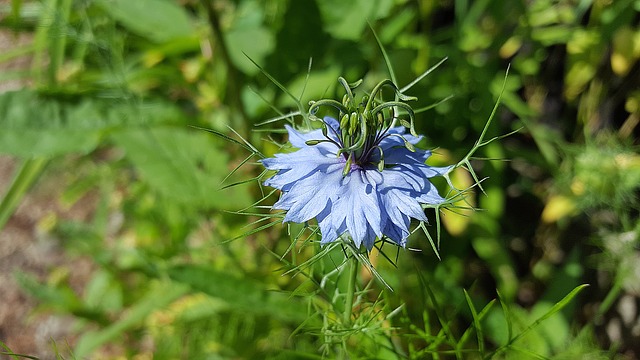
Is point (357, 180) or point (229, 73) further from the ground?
point (357, 180)

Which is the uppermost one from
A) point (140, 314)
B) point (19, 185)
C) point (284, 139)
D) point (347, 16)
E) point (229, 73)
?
point (347, 16)

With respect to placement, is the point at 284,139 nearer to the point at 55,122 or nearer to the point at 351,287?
the point at 55,122

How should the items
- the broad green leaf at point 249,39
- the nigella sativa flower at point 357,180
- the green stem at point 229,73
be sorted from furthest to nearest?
the broad green leaf at point 249,39
the green stem at point 229,73
the nigella sativa flower at point 357,180

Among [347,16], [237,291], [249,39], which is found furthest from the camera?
[249,39]

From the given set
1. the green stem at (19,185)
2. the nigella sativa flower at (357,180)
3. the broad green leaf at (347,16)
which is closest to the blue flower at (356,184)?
the nigella sativa flower at (357,180)

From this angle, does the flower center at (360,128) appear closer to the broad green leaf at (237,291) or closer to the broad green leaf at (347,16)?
the broad green leaf at (237,291)

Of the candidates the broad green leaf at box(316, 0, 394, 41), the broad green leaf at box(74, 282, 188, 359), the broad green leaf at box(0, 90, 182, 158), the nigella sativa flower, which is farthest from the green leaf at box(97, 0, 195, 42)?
the nigella sativa flower

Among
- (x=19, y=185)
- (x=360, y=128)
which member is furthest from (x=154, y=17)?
(x=360, y=128)
